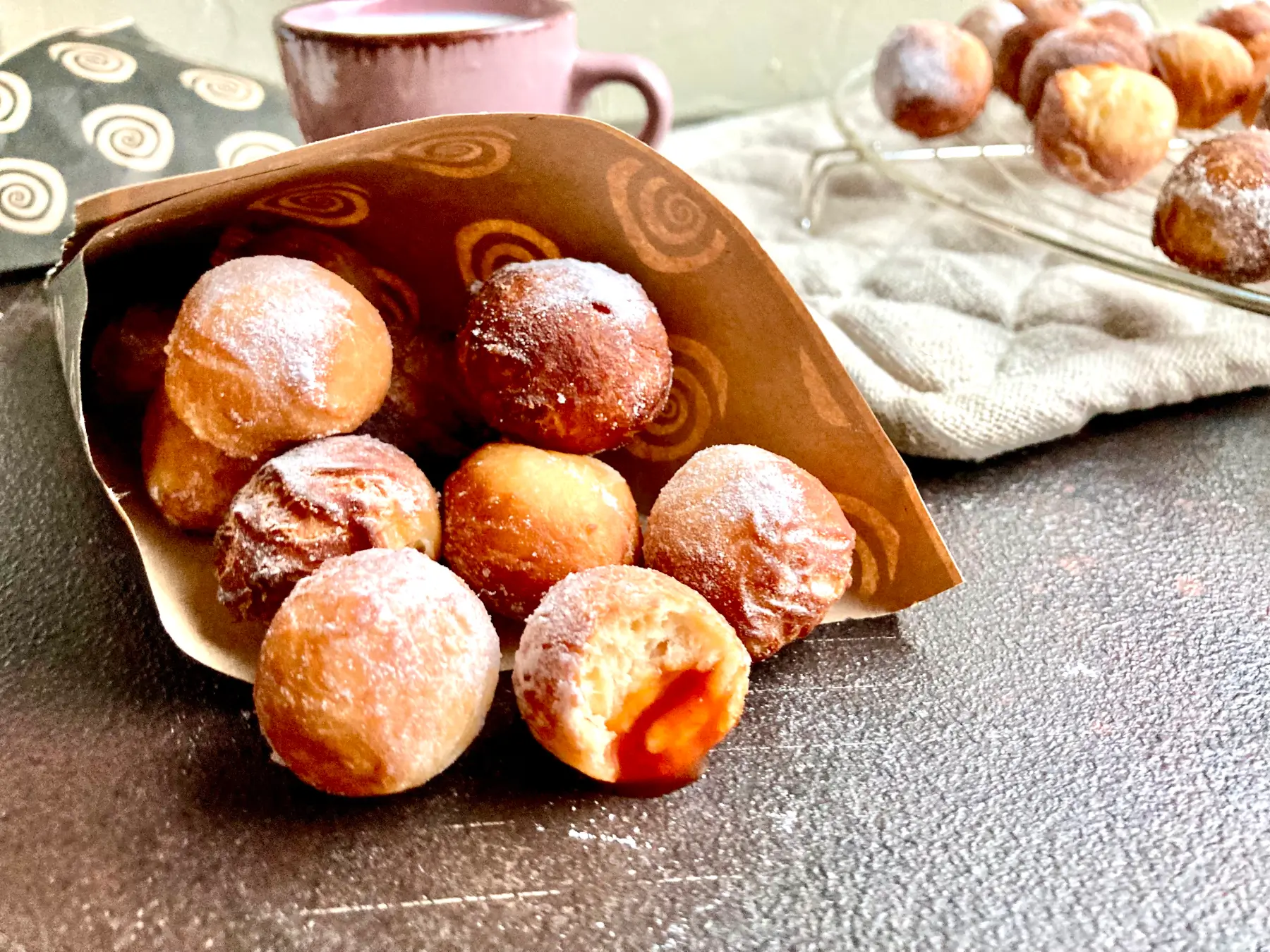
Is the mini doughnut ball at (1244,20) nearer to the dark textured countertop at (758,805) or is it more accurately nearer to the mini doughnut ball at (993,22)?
the mini doughnut ball at (993,22)

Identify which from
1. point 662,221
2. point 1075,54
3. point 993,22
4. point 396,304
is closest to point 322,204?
point 396,304

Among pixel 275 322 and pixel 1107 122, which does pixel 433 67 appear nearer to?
pixel 275 322

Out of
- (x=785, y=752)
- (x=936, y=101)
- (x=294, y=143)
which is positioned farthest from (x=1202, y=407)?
(x=294, y=143)

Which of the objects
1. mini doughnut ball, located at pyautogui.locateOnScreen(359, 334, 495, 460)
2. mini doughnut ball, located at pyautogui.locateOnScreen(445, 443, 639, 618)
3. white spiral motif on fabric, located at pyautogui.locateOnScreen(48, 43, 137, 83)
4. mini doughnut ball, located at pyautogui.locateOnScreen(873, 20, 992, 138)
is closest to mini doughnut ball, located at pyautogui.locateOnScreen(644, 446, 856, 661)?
mini doughnut ball, located at pyautogui.locateOnScreen(445, 443, 639, 618)

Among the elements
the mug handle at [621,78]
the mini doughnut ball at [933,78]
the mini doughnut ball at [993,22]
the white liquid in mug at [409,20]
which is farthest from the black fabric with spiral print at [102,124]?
the mini doughnut ball at [993,22]

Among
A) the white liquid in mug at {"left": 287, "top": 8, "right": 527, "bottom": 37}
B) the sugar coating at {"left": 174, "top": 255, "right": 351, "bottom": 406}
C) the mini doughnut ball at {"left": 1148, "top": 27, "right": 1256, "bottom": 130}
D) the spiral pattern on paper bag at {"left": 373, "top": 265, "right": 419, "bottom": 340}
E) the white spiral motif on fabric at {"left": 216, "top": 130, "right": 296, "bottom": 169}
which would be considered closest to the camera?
the sugar coating at {"left": 174, "top": 255, "right": 351, "bottom": 406}

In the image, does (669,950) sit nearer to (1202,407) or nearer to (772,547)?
(772,547)

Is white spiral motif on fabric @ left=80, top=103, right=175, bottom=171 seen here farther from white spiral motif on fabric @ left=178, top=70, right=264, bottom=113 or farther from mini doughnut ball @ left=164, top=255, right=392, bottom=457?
mini doughnut ball @ left=164, top=255, right=392, bottom=457
